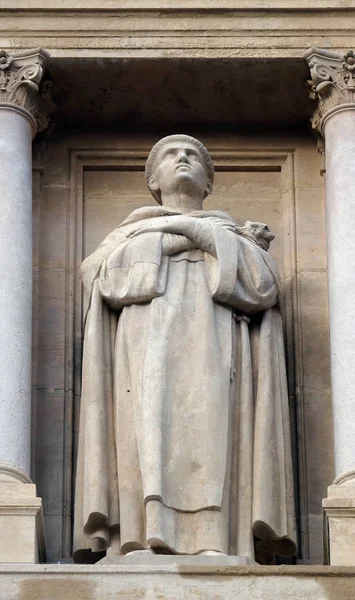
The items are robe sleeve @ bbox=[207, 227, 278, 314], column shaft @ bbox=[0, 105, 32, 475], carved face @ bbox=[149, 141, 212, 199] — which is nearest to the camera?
column shaft @ bbox=[0, 105, 32, 475]

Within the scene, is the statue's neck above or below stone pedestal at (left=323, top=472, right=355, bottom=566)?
above

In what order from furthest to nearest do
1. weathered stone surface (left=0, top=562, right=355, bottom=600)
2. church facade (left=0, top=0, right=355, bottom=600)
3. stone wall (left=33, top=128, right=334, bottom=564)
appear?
stone wall (left=33, top=128, right=334, bottom=564), church facade (left=0, top=0, right=355, bottom=600), weathered stone surface (left=0, top=562, right=355, bottom=600)

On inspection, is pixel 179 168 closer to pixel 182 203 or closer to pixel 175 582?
pixel 182 203

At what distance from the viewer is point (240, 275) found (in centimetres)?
1398

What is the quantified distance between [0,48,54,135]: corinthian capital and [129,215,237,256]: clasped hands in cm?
131

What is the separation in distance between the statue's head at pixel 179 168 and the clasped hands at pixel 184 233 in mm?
426

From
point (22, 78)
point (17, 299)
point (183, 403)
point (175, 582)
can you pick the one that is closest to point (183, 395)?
point (183, 403)

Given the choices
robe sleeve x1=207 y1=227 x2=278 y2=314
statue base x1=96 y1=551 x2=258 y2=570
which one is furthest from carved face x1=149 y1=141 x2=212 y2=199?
statue base x1=96 y1=551 x2=258 y2=570

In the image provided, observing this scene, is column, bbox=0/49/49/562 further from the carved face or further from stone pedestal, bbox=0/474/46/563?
the carved face

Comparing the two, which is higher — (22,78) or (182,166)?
(22,78)

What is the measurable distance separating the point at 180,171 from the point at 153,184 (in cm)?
29

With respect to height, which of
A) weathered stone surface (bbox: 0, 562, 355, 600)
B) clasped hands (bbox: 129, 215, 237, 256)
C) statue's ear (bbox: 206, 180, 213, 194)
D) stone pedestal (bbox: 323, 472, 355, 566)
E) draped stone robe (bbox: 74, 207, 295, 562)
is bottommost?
weathered stone surface (bbox: 0, 562, 355, 600)

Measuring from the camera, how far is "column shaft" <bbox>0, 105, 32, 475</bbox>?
13.7 metres

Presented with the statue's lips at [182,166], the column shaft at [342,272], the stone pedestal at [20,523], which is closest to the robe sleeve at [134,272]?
the statue's lips at [182,166]
